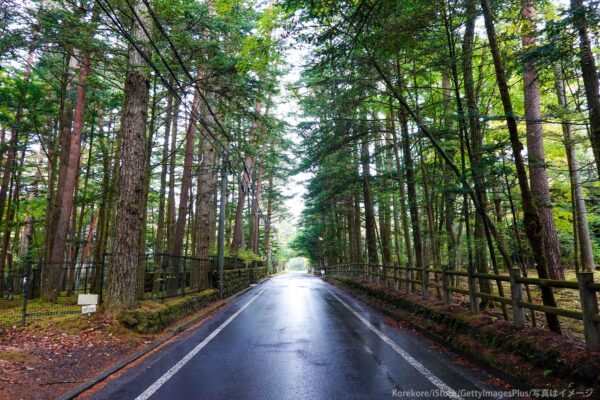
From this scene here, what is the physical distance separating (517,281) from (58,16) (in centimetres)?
1140

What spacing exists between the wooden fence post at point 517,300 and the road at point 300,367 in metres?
1.06

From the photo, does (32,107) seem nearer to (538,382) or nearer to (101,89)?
(101,89)

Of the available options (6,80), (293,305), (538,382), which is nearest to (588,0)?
(538,382)

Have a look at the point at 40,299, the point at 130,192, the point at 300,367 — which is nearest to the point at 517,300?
the point at 300,367

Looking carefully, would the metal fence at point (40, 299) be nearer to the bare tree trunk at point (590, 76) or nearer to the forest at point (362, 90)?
the forest at point (362, 90)

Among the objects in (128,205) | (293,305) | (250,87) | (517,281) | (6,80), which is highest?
(6,80)

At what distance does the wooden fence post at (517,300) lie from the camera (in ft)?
17.7

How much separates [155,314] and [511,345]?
6.82 meters

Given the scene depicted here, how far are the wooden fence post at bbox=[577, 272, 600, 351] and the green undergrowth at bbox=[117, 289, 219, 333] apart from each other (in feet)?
24.3

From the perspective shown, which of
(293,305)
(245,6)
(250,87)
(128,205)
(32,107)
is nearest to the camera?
(128,205)

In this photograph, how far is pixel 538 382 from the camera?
4.05 meters

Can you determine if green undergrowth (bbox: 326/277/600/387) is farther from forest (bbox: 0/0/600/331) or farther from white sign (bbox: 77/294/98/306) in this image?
white sign (bbox: 77/294/98/306)

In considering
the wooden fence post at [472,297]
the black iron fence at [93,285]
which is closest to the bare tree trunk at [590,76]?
the wooden fence post at [472,297]

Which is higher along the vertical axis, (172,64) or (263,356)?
(172,64)
